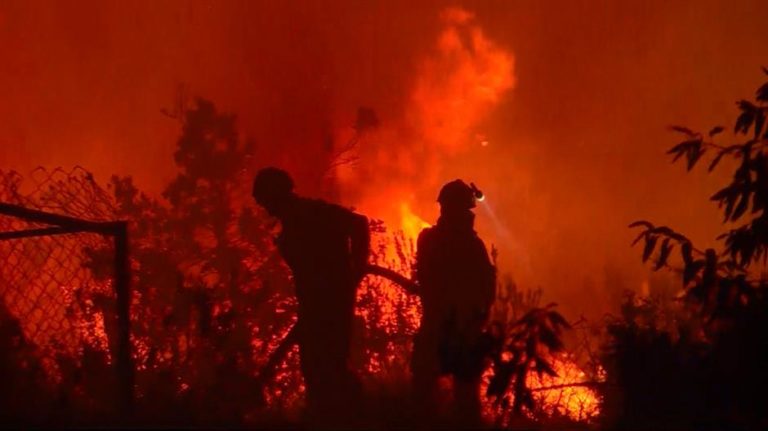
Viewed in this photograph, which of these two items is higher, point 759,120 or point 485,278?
point 759,120

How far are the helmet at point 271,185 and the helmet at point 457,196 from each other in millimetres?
1059

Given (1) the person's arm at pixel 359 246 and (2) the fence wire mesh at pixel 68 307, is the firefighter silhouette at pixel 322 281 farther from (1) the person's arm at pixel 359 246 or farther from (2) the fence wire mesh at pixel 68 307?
(2) the fence wire mesh at pixel 68 307

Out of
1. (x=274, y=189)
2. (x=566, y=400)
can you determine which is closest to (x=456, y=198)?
(x=274, y=189)

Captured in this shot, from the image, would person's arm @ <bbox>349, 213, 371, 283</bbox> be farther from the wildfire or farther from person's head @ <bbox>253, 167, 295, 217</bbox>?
the wildfire

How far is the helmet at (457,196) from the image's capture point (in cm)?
699

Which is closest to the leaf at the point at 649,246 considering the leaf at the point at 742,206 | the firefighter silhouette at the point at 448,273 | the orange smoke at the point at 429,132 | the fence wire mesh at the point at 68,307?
the leaf at the point at 742,206

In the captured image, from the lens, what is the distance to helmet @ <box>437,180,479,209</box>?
275 inches

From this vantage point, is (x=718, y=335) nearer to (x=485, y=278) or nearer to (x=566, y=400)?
(x=485, y=278)

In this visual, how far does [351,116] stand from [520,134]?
56.6ft

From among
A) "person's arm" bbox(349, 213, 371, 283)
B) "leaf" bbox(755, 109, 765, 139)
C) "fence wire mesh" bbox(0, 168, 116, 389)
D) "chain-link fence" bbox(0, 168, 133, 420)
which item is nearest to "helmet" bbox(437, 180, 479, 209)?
"person's arm" bbox(349, 213, 371, 283)

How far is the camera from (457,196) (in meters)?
7.00

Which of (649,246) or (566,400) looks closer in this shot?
(649,246)

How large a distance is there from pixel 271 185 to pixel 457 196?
1255mm

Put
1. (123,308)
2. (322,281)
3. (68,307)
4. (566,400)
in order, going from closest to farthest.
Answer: (123,308)
(322,281)
(566,400)
(68,307)
